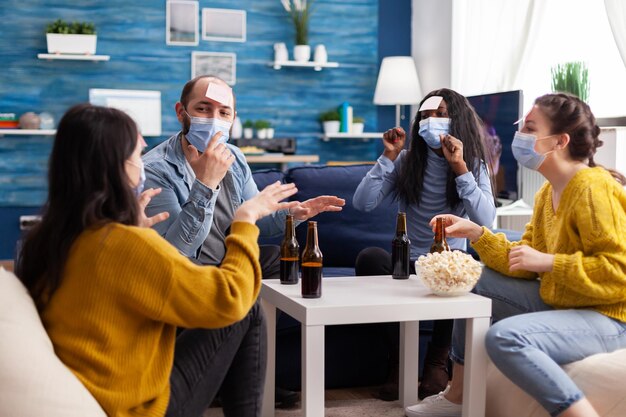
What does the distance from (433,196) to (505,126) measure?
1.44 meters

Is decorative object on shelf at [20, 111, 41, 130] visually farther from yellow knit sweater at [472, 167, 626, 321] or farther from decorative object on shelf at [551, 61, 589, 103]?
yellow knit sweater at [472, 167, 626, 321]

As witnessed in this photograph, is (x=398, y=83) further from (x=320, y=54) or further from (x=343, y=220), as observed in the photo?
(x=343, y=220)

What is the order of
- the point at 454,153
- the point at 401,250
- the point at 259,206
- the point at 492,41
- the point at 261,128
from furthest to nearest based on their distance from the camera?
the point at 261,128 < the point at 492,41 < the point at 454,153 < the point at 401,250 < the point at 259,206

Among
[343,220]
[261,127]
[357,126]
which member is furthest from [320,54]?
[343,220]

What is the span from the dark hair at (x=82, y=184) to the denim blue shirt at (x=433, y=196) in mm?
1606

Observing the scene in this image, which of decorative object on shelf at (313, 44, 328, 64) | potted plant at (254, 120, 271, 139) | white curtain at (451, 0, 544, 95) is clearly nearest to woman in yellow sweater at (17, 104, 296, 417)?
white curtain at (451, 0, 544, 95)

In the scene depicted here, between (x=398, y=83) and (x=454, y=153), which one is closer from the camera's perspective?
(x=454, y=153)

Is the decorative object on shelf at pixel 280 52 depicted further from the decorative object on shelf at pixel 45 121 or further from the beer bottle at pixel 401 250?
the beer bottle at pixel 401 250

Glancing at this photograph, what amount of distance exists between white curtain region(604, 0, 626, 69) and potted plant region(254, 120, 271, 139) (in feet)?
9.08

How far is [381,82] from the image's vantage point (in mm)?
6125

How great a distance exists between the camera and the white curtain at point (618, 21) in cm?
398

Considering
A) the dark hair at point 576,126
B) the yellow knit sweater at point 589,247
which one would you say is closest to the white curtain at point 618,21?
the dark hair at point 576,126

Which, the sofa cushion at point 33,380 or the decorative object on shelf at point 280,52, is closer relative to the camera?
the sofa cushion at point 33,380

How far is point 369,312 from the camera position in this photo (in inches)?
83.1
